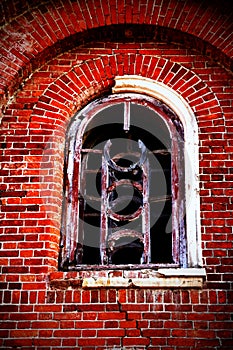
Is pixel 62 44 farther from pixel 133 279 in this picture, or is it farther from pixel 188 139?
pixel 133 279

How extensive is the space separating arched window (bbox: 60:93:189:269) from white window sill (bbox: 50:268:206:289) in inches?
7.8

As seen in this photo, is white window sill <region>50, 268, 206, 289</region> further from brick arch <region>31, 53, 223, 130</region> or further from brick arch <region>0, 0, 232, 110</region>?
brick arch <region>0, 0, 232, 110</region>

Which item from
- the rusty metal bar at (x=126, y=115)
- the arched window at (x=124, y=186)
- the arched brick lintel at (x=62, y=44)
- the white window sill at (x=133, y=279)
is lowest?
the white window sill at (x=133, y=279)

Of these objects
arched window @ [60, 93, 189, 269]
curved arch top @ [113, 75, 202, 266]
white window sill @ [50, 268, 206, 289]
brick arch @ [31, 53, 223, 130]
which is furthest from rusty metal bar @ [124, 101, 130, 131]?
white window sill @ [50, 268, 206, 289]

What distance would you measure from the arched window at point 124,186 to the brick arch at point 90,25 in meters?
0.76

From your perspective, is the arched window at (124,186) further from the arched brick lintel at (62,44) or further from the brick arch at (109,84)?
the arched brick lintel at (62,44)

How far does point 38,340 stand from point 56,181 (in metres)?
1.49

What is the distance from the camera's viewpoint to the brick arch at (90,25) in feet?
16.2

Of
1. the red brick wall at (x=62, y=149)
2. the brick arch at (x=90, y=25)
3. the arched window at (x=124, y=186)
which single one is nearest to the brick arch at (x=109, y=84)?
the red brick wall at (x=62, y=149)

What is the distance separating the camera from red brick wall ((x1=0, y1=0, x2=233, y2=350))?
4.03 metres

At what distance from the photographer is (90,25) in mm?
5074

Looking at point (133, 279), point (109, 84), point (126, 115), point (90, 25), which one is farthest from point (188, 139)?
point (90, 25)

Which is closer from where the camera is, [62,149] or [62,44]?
[62,149]

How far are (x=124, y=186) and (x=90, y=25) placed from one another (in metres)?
1.80
